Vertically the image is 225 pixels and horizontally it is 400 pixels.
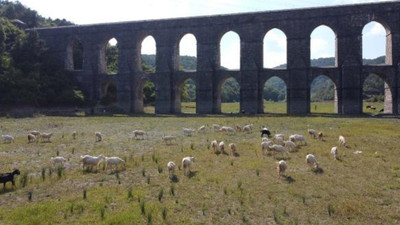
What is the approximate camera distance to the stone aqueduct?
4594cm

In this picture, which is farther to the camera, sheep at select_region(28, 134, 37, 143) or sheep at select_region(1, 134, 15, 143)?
sheep at select_region(28, 134, 37, 143)

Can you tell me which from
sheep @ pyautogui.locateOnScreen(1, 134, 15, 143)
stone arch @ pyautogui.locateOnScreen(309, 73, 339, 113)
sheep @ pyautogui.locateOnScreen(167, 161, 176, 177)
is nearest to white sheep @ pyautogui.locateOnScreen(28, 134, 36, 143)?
sheep @ pyautogui.locateOnScreen(1, 134, 15, 143)

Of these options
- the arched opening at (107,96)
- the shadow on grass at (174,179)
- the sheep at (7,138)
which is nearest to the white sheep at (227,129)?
the shadow on grass at (174,179)

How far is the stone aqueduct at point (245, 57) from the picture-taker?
→ 45938mm

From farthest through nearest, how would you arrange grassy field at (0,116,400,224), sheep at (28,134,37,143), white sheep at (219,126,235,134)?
1. white sheep at (219,126,235,134)
2. sheep at (28,134,37,143)
3. grassy field at (0,116,400,224)

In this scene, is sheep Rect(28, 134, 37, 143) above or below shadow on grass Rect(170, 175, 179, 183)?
above

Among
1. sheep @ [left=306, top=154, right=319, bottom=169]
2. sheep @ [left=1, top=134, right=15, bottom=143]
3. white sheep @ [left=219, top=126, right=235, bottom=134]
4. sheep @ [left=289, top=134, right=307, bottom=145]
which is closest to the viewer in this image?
sheep @ [left=306, top=154, right=319, bottom=169]

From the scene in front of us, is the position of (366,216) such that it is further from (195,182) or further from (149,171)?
(149,171)

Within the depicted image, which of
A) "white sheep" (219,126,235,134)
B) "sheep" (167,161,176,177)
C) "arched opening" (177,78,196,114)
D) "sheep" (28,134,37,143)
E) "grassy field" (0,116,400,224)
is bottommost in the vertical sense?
"grassy field" (0,116,400,224)

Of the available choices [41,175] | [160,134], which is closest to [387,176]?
[41,175]

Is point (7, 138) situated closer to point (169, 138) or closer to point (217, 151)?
point (169, 138)

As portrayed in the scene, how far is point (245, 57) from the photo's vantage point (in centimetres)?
5006

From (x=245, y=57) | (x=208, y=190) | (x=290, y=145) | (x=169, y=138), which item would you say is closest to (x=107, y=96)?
(x=245, y=57)

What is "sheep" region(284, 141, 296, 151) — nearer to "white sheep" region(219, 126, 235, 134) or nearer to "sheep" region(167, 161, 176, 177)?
"sheep" region(167, 161, 176, 177)
